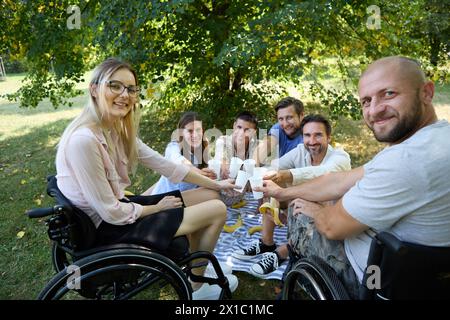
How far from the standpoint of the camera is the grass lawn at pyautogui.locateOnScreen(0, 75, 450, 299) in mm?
2617

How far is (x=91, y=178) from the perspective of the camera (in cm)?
165

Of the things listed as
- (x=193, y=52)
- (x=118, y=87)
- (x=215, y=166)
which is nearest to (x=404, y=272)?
(x=118, y=87)

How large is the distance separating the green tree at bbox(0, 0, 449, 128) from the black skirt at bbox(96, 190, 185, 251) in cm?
160

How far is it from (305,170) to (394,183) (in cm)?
134

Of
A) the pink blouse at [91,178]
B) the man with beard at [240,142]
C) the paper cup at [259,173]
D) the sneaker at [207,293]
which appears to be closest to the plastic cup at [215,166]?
the man with beard at [240,142]

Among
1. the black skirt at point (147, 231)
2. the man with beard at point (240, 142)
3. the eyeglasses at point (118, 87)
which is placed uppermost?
the eyeglasses at point (118, 87)

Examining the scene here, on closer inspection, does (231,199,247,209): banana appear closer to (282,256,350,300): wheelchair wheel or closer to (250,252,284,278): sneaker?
(250,252,284,278): sneaker

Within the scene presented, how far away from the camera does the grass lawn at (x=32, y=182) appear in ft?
8.59

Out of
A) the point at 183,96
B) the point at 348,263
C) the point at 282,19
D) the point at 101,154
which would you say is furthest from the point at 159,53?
the point at 348,263

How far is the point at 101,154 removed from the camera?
174 cm

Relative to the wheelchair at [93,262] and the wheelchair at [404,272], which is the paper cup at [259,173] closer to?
the wheelchair at [93,262]

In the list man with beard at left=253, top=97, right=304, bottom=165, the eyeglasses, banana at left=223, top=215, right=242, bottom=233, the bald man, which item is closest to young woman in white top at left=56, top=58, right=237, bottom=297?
the eyeglasses
